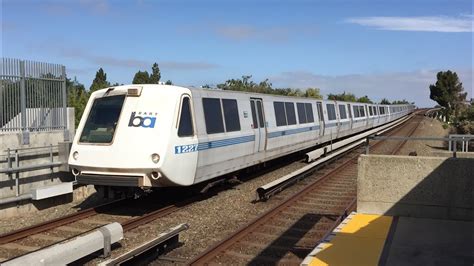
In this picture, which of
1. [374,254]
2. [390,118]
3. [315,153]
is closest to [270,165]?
[315,153]

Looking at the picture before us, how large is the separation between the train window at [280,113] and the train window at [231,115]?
3.33m

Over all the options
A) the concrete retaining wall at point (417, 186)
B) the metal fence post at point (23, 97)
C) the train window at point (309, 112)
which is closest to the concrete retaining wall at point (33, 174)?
the metal fence post at point (23, 97)

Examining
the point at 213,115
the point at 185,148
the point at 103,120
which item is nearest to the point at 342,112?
the point at 213,115

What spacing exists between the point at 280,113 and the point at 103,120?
24.6 ft

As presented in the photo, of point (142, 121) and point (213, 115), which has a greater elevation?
point (213, 115)

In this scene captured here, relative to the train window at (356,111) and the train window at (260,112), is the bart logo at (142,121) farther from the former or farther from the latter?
the train window at (356,111)

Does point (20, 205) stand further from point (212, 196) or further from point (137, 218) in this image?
point (212, 196)

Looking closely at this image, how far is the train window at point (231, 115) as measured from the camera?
12289mm

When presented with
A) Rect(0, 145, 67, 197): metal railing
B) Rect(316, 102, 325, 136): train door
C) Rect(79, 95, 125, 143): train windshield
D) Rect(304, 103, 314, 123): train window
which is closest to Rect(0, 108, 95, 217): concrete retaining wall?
Rect(0, 145, 67, 197): metal railing

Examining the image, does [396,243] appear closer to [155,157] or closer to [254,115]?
[155,157]

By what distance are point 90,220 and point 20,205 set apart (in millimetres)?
1847

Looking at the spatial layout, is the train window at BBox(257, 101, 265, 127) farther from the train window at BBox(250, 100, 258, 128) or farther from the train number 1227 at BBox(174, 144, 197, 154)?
the train number 1227 at BBox(174, 144, 197, 154)

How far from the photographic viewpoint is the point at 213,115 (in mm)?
11555

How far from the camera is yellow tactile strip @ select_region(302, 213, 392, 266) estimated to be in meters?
5.92
